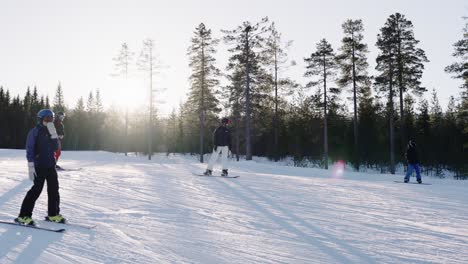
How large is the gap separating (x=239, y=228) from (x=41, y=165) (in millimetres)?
3325

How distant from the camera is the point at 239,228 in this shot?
6.09 m

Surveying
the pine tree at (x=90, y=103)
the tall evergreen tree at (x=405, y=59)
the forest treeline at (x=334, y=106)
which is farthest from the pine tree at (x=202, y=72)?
the pine tree at (x=90, y=103)

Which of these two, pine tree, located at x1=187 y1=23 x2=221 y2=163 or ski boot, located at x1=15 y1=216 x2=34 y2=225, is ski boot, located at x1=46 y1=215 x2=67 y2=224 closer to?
ski boot, located at x1=15 y1=216 x2=34 y2=225

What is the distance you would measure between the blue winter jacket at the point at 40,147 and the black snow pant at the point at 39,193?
12 centimetres

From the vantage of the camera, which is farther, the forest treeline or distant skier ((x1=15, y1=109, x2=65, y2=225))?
the forest treeline

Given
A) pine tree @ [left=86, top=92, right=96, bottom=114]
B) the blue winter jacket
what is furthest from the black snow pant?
pine tree @ [left=86, top=92, right=96, bottom=114]

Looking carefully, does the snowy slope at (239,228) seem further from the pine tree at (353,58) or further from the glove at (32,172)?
the pine tree at (353,58)

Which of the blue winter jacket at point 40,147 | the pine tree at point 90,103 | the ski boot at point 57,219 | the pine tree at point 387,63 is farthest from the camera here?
the pine tree at point 90,103

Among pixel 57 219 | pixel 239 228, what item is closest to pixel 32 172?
pixel 57 219

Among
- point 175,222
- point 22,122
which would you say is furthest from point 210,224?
point 22,122

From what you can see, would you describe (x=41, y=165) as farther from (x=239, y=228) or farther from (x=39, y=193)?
(x=239, y=228)

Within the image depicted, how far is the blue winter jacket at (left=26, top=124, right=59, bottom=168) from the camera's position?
5934 millimetres

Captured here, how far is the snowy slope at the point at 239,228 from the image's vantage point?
4.62 metres

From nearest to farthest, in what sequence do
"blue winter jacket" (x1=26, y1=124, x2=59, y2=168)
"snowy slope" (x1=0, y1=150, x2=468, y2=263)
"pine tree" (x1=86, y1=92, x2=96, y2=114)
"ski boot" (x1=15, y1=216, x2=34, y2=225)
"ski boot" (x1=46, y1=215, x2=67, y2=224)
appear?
1. "snowy slope" (x1=0, y1=150, x2=468, y2=263)
2. "ski boot" (x1=15, y1=216, x2=34, y2=225)
3. "blue winter jacket" (x1=26, y1=124, x2=59, y2=168)
4. "ski boot" (x1=46, y1=215, x2=67, y2=224)
5. "pine tree" (x1=86, y1=92, x2=96, y2=114)
